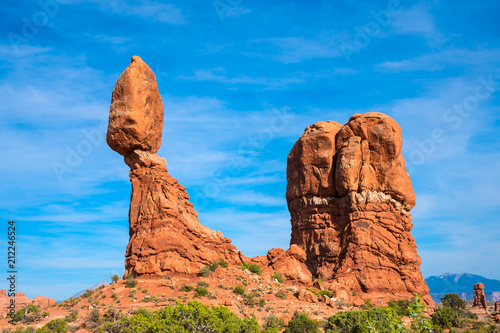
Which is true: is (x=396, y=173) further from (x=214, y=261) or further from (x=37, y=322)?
(x=37, y=322)

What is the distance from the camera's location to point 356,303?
40.1m

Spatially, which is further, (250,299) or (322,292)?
(322,292)

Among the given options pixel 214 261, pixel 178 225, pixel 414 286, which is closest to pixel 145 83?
pixel 178 225

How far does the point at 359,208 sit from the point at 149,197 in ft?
63.9

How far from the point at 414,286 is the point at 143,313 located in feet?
86.8

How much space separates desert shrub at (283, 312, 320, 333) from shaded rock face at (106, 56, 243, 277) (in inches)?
319

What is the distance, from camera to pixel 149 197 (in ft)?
125

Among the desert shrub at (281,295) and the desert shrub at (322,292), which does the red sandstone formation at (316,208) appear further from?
the desert shrub at (281,295)

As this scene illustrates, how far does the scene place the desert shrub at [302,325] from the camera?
32.3 m

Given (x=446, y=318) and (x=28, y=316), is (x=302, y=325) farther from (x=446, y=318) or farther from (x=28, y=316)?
(x=28, y=316)

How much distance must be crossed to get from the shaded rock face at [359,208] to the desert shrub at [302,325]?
10.6 metres

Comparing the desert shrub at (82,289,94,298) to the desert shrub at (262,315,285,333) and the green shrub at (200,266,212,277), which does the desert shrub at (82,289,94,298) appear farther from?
the desert shrub at (262,315,285,333)

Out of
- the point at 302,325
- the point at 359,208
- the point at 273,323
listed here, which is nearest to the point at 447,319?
the point at 359,208

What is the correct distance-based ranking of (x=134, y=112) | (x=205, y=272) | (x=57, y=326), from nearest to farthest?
(x=57, y=326), (x=205, y=272), (x=134, y=112)
